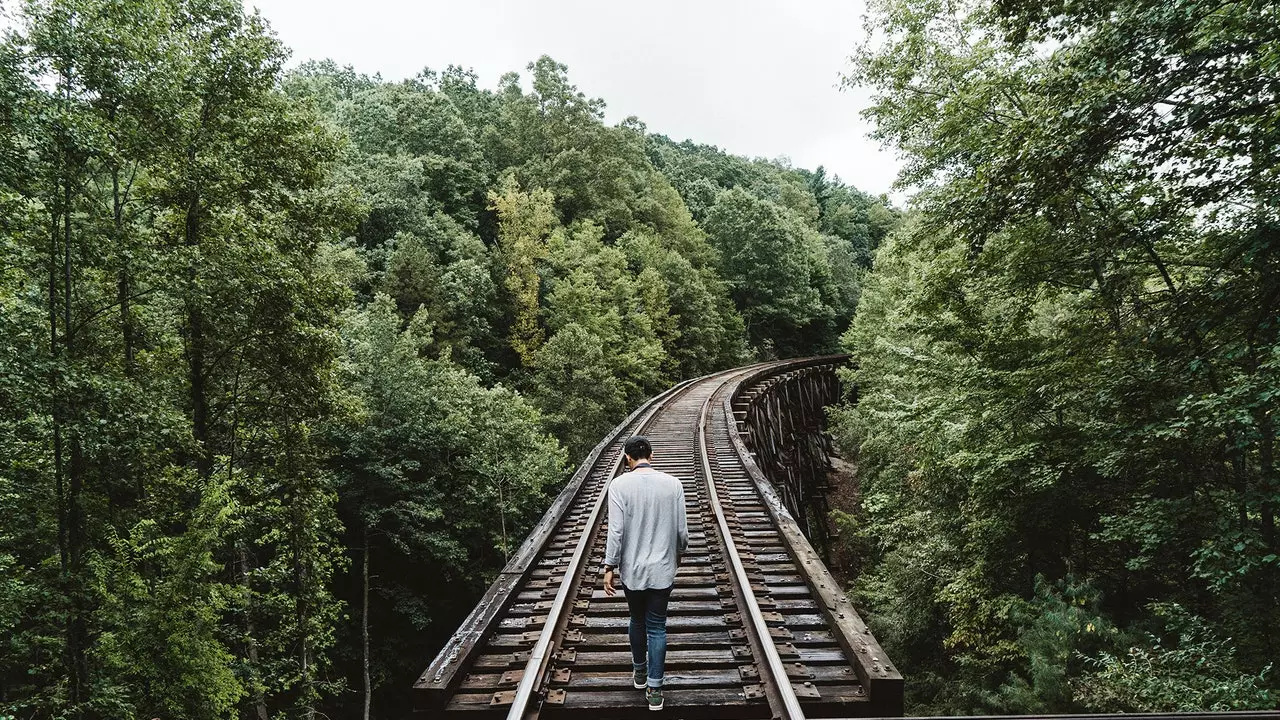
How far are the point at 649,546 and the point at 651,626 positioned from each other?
0.45m

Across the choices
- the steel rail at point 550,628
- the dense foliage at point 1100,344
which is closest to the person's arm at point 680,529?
the steel rail at point 550,628

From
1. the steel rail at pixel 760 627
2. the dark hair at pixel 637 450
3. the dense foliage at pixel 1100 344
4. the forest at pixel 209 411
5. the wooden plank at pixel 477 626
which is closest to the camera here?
the steel rail at pixel 760 627

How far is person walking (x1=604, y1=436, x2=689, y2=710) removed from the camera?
329 cm

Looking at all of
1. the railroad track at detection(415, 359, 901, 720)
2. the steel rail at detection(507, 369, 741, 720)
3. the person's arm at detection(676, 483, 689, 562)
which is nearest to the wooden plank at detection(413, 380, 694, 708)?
the railroad track at detection(415, 359, 901, 720)

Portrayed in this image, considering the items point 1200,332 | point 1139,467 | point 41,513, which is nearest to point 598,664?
point 1200,332

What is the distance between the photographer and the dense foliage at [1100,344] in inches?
181

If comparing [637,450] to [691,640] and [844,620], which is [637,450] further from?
[844,620]

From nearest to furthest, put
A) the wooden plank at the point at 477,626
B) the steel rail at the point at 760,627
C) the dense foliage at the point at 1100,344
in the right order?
the steel rail at the point at 760,627, the wooden plank at the point at 477,626, the dense foliage at the point at 1100,344

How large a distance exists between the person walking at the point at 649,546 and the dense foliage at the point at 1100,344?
3.98 meters

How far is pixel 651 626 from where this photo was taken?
3328 mm

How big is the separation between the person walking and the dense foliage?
157 inches

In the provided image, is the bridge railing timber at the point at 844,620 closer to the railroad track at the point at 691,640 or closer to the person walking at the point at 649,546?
the railroad track at the point at 691,640

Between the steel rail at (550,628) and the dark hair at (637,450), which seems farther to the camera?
the dark hair at (637,450)

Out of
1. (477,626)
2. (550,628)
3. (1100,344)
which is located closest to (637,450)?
(550,628)
